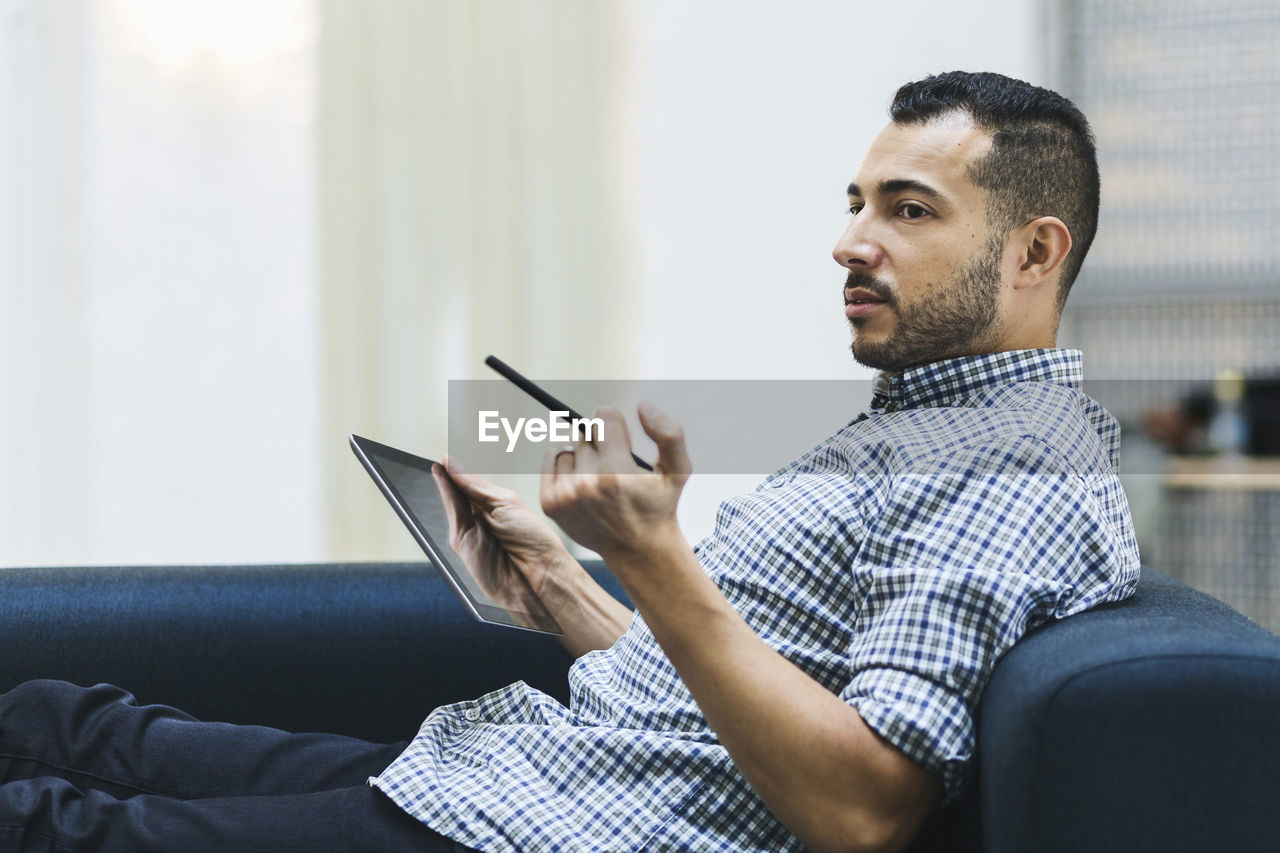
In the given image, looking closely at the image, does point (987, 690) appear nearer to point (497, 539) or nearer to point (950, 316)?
point (950, 316)

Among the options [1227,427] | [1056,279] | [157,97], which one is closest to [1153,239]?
[1227,427]

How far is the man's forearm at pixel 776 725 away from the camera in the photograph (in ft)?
2.16

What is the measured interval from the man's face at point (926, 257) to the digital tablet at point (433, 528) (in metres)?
0.42

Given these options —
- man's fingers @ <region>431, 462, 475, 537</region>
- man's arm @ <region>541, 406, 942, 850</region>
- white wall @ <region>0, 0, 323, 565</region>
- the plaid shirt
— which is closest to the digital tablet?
man's fingers @ <region>431, 462, 475, 537</region>

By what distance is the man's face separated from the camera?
100 centimetres

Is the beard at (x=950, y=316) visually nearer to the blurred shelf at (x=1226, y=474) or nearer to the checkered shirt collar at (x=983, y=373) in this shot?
the checkered shirt collar at (x=983, y=373)

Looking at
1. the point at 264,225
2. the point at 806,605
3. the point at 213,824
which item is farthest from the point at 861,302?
the point at 264,225

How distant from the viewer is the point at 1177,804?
0.60 meters

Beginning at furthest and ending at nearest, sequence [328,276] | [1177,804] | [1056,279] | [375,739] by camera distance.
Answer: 1. [328,276]
2. [375,739]
3. [1056,279]
4. [1177,804]

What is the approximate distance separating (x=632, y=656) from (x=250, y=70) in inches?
62.9

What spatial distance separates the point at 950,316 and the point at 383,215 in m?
1.29

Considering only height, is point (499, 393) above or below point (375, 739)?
above

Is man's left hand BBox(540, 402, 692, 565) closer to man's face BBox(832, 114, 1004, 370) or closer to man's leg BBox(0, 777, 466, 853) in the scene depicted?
man's leg BBox(0, 777, 466, 853)

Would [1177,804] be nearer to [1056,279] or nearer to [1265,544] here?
[1056,279]
